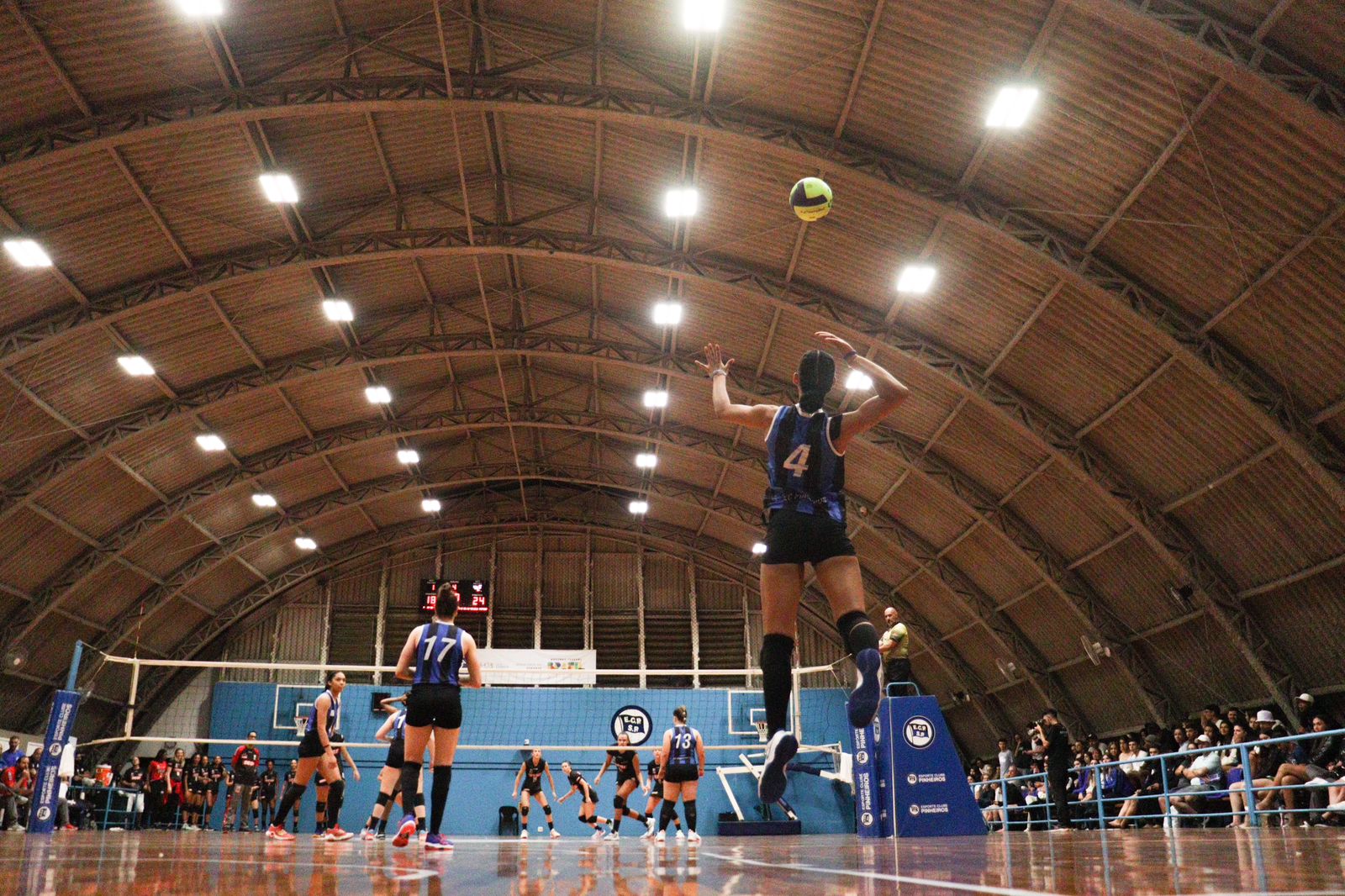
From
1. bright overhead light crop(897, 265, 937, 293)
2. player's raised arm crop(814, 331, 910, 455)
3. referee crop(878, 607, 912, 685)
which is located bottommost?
referee crop(878, 607, 912, 685)

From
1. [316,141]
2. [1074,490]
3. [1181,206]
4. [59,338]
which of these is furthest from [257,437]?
[1181,206]

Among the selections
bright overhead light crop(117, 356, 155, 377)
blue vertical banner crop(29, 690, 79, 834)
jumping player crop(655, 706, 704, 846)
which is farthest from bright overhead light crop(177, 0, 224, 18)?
jumping player crop(655, 706, 704, 846)

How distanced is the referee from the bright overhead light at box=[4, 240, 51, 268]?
1641 cm

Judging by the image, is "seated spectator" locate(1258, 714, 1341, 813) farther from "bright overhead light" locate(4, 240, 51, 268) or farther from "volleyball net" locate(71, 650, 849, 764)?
"bright overhead light" locate(4, 240, 51, 268)

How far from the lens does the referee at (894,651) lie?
1103 centimetres

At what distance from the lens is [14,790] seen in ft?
65.7

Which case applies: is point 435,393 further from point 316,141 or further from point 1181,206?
point 1181,206

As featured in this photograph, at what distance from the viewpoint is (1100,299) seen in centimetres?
1705

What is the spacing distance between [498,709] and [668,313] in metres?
14.8

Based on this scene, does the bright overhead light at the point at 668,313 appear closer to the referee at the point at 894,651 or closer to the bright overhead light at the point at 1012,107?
the bright overhead light at the point at 1012,107

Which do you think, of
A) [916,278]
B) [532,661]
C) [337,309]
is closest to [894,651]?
[916,278]

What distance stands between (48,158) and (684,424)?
1645 cm

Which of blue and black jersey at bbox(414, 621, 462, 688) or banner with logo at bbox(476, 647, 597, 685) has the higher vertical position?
banner with logo at bbox(476, 647, 597, 685)

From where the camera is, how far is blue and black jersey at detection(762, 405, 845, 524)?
4730 millimetres
